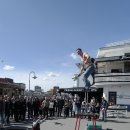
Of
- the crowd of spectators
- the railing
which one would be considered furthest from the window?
the crowd of spectators

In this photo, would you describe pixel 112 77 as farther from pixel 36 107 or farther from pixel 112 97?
pixel 36 107

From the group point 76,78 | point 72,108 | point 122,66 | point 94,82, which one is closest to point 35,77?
point 76,78

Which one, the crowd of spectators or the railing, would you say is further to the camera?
the railing

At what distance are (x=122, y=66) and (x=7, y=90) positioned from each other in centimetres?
5264

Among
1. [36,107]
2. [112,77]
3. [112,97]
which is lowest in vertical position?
[36,107]

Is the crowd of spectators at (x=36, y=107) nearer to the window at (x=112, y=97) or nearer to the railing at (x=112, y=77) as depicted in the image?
the railing at (x=112, y=77)

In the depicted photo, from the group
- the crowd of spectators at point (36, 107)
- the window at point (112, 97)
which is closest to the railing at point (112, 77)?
the window at point (112, 97)

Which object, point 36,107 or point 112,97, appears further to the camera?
point 112,97

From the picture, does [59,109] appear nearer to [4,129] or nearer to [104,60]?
[4,129]

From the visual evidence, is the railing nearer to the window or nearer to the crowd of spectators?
the window

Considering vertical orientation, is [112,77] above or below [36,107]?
above

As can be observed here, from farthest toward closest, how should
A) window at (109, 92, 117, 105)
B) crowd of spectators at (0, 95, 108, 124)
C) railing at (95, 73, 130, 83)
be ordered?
1. window at (109, 92, 117, 105)
2. railing at (95, 73, 130, 83)
3. crowd of spectators at (0, 95, 108, 124)

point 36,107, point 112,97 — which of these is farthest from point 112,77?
point 36,107

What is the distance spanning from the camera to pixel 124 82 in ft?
145
